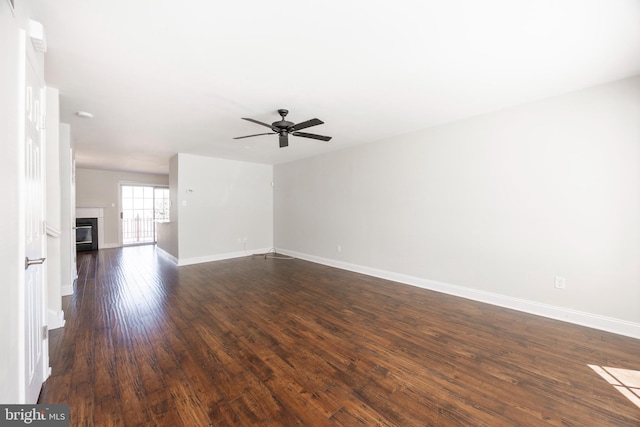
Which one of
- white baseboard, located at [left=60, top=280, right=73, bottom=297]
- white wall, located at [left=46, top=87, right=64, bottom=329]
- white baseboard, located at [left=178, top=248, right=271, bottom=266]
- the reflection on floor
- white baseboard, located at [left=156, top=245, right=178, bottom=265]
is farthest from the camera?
white baseboard, located at [left=156, top=245, right=178, bottom=265]

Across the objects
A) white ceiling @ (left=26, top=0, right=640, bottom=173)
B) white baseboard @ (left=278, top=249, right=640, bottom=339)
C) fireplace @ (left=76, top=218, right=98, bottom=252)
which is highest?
white ceiling @ (left=26, top=0, right=640, bottom=173)

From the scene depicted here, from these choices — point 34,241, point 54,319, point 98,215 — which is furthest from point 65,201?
point 98,215

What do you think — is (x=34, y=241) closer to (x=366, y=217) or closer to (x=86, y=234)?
(x=366, y=217)

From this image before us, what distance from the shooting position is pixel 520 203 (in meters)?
3.05

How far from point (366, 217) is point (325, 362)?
9.99 feet

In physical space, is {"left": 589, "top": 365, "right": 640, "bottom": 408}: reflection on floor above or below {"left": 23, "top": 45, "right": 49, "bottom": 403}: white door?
below

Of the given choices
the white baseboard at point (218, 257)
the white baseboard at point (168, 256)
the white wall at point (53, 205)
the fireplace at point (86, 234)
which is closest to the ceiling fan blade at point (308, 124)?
the white wall at point (53, 205)

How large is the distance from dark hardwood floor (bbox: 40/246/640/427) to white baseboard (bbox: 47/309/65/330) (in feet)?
0.35

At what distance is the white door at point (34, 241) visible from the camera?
134 centimetres

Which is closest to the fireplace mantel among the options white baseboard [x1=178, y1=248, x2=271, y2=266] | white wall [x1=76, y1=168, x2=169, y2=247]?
white wall [x1=76, y1=168, x2=169, y2=247]

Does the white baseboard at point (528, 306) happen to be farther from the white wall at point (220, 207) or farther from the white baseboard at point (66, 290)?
the white baseboard at point (66, 290)

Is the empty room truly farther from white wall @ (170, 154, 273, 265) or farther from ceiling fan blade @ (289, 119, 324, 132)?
white wall @ (170, 154, 273, 265)

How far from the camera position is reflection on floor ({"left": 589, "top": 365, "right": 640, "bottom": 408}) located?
170cm

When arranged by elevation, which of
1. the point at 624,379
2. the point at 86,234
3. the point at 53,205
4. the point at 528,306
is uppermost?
the point at 53,205
